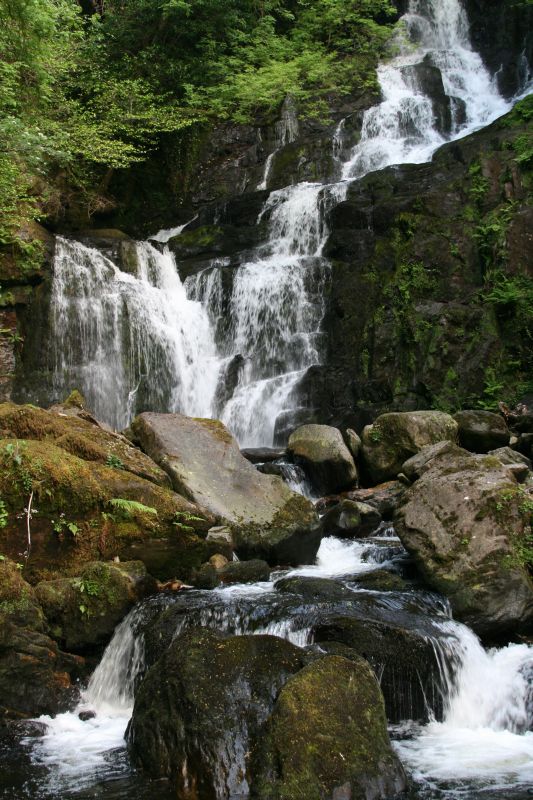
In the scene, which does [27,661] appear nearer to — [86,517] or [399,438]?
[86,517]

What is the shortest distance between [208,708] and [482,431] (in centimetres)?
929

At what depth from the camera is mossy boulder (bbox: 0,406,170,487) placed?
8.87 metres

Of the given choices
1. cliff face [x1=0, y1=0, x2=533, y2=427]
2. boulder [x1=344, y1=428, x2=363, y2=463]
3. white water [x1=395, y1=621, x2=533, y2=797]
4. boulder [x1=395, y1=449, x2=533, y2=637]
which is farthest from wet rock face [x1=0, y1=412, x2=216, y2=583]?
cliff face [x1=0, y1=0, x2=533, y2=427]

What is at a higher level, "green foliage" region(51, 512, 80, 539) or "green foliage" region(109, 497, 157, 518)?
"green foliage" region(109, 497, 157, 518)

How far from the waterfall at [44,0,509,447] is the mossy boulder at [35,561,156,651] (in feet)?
28.6

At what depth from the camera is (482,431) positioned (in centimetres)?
1294

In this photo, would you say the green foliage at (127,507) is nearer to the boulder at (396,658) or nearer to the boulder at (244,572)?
the boulder at (244,572)

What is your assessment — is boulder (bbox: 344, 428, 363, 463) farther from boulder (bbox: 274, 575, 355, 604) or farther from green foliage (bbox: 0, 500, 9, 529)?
green foliage (bbox: 0, 500, 9, 529)

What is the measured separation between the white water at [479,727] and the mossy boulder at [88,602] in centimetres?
318

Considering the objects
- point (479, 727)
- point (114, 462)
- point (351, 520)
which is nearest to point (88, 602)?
point (114, 462)

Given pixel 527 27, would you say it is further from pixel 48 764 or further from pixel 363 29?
pixel 48 764

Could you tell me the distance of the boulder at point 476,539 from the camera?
7.13m

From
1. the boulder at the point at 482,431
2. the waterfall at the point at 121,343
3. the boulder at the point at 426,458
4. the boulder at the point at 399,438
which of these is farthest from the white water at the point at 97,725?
the waterfall at the point at 121,343

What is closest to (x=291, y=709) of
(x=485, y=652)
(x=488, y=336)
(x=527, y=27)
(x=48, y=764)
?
(x=48, y=764)
